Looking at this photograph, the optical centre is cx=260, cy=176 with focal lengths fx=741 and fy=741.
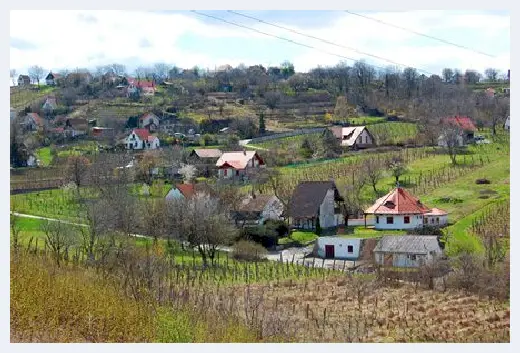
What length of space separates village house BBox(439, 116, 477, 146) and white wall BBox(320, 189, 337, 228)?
579 inches

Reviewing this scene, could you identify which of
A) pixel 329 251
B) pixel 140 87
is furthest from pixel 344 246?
pixel 140 87

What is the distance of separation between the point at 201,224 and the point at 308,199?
5.06m

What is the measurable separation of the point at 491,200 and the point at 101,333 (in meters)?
19.2

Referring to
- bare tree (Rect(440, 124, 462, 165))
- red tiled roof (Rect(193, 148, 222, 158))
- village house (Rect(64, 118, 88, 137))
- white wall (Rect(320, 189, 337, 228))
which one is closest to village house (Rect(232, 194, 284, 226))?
white wall (Rect(320, 189, 337, 228))

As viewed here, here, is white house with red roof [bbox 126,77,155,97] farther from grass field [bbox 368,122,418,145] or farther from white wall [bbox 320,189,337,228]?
white wall [bbox 320,189,337,228]

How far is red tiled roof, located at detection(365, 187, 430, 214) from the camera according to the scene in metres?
23.0

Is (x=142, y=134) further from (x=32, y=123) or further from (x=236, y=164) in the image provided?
(x=236, y=164)

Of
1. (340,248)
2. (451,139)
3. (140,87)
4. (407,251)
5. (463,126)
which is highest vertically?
(140,87)

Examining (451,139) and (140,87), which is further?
(140,87)

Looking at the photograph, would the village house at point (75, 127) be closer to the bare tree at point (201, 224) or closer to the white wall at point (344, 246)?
the bare tree at point (201, 224)

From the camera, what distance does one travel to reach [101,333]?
8391 millimetres

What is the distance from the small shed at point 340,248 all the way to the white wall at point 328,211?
311cm

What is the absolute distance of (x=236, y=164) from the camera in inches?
1308

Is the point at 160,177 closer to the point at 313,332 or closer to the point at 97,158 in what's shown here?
the point at 97,158
